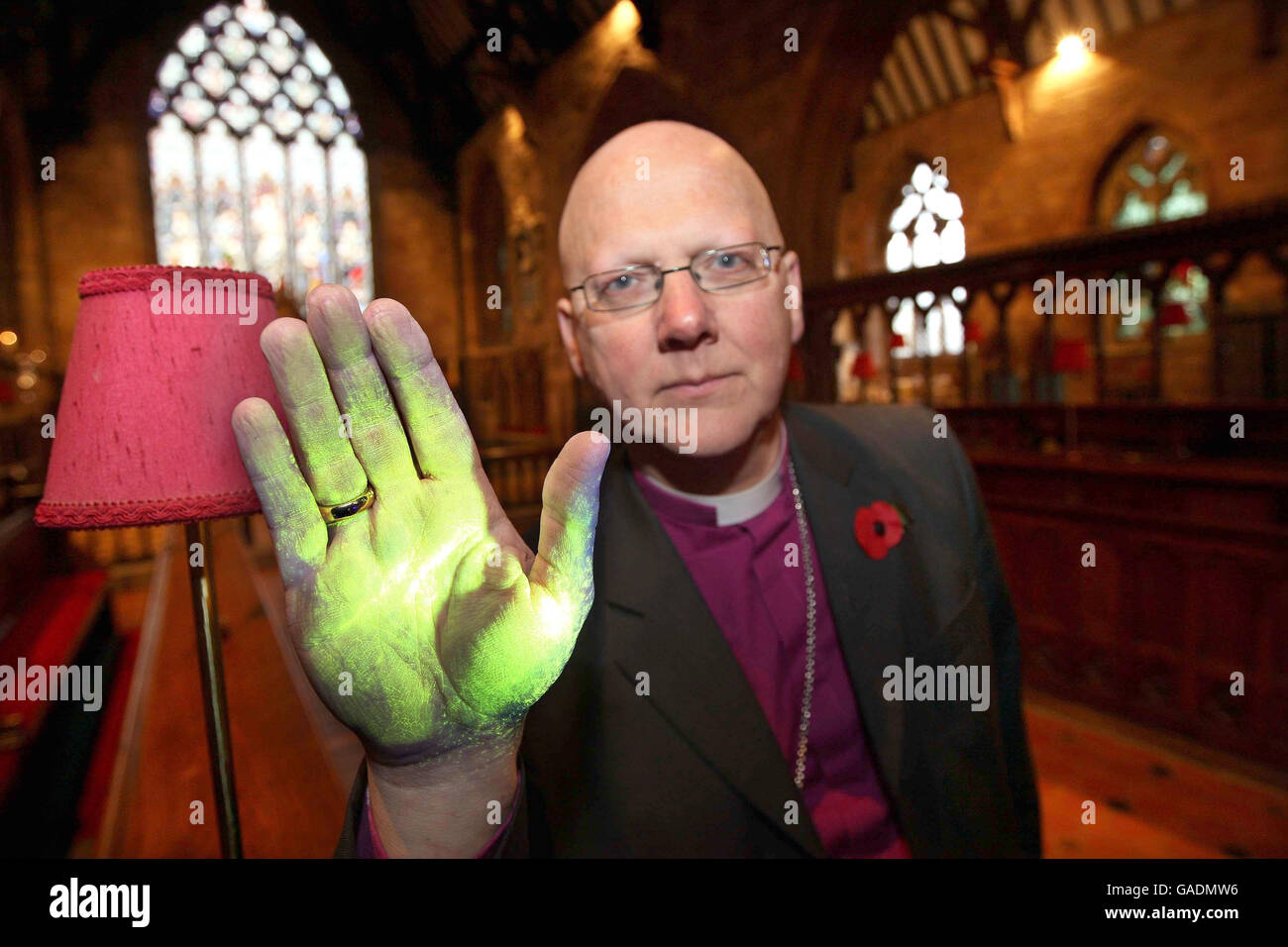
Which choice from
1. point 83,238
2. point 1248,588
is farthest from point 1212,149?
point 83,238

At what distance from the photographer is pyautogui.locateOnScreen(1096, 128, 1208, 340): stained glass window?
9.23 metres

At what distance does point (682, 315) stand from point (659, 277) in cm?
9

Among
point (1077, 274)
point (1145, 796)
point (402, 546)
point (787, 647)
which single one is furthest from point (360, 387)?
point (1077, 274)

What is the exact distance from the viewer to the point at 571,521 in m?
0.64

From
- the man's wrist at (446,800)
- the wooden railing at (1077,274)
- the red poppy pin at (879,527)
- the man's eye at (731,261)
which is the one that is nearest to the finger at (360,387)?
the man's wrist at (446,800)

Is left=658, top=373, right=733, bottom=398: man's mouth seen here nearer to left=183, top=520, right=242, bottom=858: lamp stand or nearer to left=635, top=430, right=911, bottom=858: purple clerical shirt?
left=635, top=430, right=911, bottom=858: purple clerical shirt

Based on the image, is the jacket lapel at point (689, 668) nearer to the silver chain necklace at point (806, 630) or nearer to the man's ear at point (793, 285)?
the silver chain necklace at point (806, 630)

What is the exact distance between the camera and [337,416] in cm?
66

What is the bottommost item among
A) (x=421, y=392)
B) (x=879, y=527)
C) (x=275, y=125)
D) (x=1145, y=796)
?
(x=1145, y=796)

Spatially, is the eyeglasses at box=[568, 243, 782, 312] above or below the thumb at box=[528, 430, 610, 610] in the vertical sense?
above

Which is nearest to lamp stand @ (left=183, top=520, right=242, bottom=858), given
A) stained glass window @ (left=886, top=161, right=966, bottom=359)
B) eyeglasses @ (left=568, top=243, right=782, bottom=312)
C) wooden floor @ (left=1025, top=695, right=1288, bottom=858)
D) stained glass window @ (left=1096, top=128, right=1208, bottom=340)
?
eyeglasses @ (left=568, top=243, right=782, bottom=312)

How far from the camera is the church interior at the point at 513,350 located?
1336 mm

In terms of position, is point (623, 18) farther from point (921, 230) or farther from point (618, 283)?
point (921, 230)

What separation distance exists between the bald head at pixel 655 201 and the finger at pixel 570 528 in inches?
20.1
